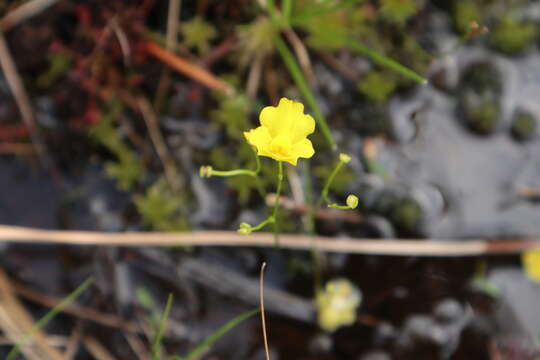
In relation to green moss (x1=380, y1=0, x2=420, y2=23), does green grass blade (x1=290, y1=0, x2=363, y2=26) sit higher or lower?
lower

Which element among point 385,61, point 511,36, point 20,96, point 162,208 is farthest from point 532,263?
point 20,96

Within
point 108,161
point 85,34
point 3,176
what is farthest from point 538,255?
point 3,176

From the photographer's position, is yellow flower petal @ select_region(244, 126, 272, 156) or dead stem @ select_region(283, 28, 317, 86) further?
dead stem @ select_region(283, 28, 317, 86)

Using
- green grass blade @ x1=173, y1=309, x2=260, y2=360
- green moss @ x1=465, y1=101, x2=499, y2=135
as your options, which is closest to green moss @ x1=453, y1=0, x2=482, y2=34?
green moss @ x1=465, y1=101, x2=499, y2=135

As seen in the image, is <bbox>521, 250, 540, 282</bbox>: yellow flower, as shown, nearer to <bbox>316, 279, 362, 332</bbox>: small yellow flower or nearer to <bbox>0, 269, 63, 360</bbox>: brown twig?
<bbox>316, 279, 362, 332</bbox>: small yellow flower

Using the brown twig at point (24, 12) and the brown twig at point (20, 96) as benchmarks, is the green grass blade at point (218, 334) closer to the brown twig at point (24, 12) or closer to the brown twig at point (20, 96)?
the brown twig at point (20, 96)

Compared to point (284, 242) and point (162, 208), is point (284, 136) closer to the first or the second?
point (284, 242)
